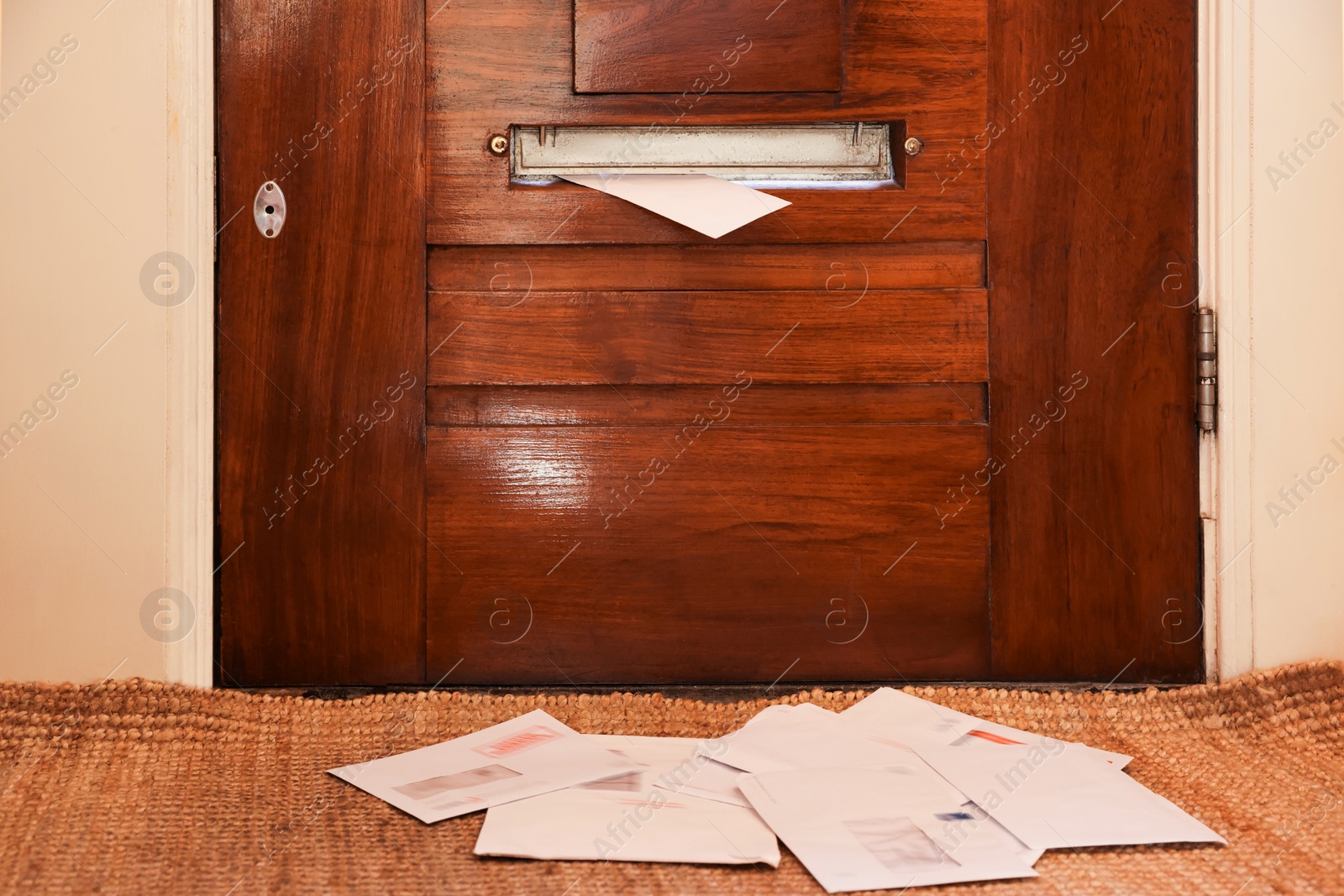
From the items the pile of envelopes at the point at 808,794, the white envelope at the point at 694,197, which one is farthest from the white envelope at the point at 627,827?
the white envelope at the point at 694,197

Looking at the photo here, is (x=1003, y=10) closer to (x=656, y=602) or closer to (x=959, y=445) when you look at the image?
(x=959, y=445)

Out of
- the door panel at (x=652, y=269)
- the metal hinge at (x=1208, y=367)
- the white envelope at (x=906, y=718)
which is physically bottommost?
the white envelope at (x=906, y=718)

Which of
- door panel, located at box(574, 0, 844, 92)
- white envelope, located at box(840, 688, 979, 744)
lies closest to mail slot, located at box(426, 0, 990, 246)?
door panel, located at box(574, 0, 844, 92)

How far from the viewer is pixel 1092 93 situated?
115cm

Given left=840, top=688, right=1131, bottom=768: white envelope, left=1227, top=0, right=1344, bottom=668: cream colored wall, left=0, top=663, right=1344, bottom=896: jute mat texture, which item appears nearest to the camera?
left=0, top=663, right=1344, bottom=896: jute mat texture

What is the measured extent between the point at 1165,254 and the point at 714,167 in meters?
0.58

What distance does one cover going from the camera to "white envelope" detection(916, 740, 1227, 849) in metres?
0.81

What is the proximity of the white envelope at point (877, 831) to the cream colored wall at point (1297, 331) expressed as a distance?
58cm

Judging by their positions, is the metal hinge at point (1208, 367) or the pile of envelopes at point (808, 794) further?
the metal hinge at point (1208, 367)

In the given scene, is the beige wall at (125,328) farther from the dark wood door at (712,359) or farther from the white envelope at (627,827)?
the white envelope at (627,827)

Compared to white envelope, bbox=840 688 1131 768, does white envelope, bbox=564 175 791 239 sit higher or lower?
higher

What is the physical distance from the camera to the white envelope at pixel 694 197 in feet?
3.69

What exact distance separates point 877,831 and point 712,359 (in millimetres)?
581

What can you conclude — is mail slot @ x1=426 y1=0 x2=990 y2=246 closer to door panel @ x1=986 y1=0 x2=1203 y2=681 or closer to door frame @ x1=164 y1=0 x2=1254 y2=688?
door panel @ x1=986 y1=0 x2=1203 y2=681
